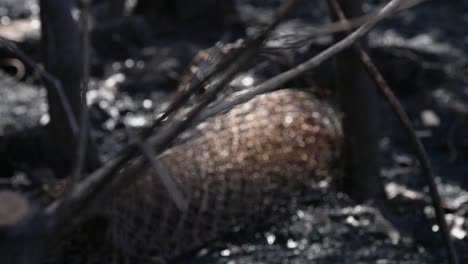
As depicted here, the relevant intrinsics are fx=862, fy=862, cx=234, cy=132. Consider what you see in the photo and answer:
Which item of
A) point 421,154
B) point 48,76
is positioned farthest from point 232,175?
point 48,76

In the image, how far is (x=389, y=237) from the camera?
8.80 ft

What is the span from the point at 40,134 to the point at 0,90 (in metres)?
0.82

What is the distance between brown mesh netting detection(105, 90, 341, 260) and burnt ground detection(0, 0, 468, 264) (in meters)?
0.08

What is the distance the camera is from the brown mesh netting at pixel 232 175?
2.60 metres

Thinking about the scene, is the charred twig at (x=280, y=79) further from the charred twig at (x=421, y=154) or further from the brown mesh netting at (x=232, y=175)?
the brown mesh netting at (x=232, y=175)

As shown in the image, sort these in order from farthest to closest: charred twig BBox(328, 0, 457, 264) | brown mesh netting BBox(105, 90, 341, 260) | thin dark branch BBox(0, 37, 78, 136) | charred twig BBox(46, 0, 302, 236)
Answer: brown mesh netting BBox(105, 90, 341, 260)
charred twig BBox(328, 0, 457, 264)
thin dark branch BBox(0, 37, 78, 136)
charred twig BBox(46, 0, 302, 236)

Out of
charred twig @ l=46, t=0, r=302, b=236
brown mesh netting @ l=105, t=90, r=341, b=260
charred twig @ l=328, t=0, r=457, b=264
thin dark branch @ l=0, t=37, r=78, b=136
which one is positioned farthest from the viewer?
brown mesh netting @ l=105, t=90, r=341, b=260

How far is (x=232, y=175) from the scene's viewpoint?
278 cm

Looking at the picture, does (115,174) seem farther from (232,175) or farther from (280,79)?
(232,175)

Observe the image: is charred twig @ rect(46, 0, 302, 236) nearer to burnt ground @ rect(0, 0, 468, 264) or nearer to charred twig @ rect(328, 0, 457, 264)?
burnt ground @ rect(0, 0, 468, 264)

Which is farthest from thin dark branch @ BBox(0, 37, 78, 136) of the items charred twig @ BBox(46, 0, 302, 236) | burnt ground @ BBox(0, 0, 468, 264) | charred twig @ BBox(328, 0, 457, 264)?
charred twig @ BBox(328, 0, 457, 264)

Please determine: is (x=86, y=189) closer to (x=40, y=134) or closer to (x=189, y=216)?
(x=189, y=216)

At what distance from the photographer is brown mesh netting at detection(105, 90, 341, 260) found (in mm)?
2596

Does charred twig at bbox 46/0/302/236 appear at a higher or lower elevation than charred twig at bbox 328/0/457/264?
higher
